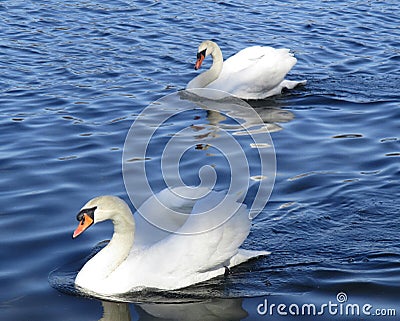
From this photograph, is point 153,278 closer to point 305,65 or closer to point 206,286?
point 206,286

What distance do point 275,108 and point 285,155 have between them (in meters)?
2.29

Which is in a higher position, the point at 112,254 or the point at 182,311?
the point at 112,254

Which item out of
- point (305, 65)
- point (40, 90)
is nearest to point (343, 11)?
point (305, 65)

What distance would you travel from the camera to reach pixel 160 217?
313 inches
